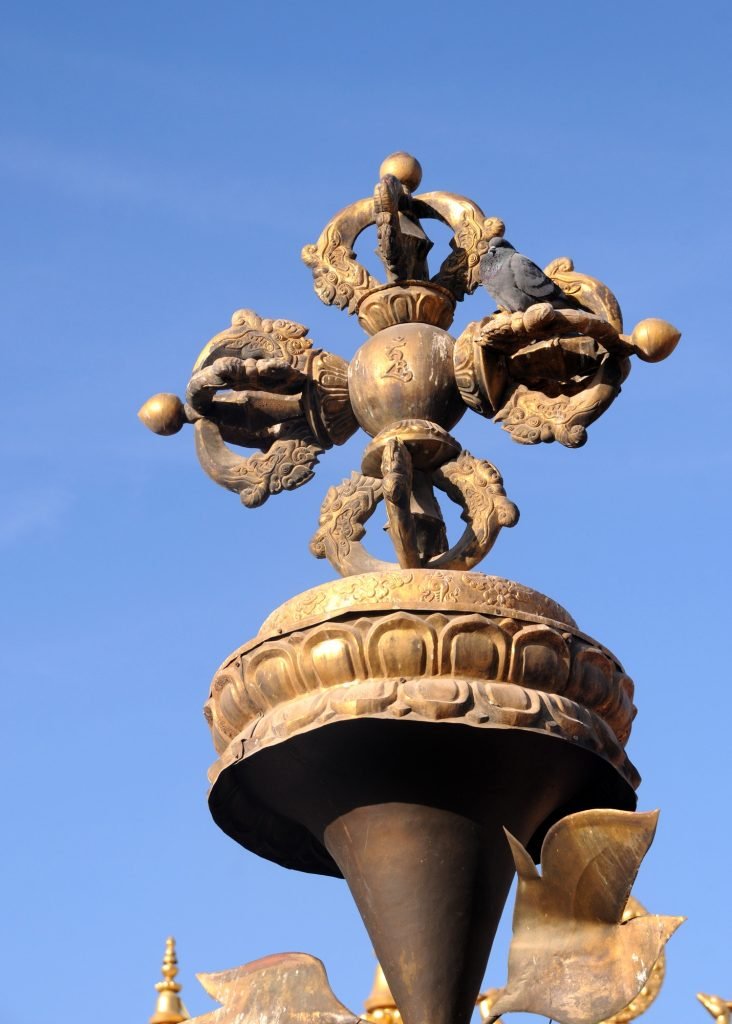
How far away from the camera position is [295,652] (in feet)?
19.9

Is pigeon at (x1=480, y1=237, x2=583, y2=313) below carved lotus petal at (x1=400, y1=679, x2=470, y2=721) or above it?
above

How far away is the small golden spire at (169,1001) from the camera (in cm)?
884

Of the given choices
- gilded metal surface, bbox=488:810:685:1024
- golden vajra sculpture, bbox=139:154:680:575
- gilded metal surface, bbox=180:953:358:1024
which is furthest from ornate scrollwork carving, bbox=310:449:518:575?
gilded metal surface, bbox=180:953:358:1024

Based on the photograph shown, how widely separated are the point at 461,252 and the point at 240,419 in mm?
1047

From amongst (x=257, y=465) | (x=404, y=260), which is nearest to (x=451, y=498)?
(x=257, y=465)

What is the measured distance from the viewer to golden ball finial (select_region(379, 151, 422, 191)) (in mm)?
7488

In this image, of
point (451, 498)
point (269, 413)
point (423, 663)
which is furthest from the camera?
point (269, 413)

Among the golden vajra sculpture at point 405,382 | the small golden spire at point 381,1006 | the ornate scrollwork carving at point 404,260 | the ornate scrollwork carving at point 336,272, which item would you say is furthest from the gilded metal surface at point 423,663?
the small golden spire at point 381,1006

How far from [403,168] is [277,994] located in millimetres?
3220

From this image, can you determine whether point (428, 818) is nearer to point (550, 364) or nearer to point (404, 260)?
point (550, 364)

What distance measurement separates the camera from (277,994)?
6.00 m

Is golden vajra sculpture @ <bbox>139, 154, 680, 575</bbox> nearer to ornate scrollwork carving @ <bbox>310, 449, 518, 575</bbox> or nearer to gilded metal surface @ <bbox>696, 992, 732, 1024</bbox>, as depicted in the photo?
ornate scrollwork carving @ <bbox>310, 449, 518, 575</bbox>

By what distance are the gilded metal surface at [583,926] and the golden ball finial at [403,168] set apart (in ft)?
9.31

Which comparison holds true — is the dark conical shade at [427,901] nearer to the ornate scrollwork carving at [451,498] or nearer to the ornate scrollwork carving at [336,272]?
the ornate scrollwork carving at [451,498]
